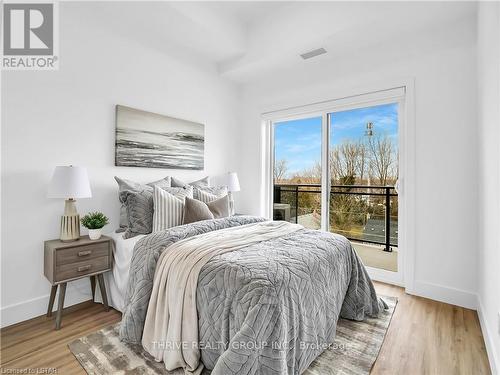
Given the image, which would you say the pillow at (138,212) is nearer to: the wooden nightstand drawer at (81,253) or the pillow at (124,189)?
the pillow at (124,189)

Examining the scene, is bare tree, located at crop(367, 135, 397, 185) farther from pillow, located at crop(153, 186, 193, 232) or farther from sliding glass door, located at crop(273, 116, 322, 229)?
pillow, located at crop(153, 186, 193, 232)

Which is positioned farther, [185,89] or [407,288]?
[185,89]

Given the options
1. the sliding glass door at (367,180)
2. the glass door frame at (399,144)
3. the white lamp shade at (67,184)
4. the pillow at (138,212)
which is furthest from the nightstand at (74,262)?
the sliding glass door at (367,180)

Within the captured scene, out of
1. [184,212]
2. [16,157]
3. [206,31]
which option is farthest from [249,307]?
[206,31]

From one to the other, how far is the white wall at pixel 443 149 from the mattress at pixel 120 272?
2759 mm

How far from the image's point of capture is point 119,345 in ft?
5.87

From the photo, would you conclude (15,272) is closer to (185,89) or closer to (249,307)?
(249,307)

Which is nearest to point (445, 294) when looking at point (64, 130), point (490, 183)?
point (490, 183)

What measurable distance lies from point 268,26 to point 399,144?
2.03 meters

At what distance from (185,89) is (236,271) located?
2.73 metres

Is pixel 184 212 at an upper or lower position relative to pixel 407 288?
upper

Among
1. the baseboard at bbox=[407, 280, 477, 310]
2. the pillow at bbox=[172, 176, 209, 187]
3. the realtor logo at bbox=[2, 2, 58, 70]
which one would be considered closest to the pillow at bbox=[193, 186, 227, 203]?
the pillow at bbox=[172, 176, 209, 187]

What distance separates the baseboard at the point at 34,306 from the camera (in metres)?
2.09

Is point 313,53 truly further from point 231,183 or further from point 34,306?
point 34,306
